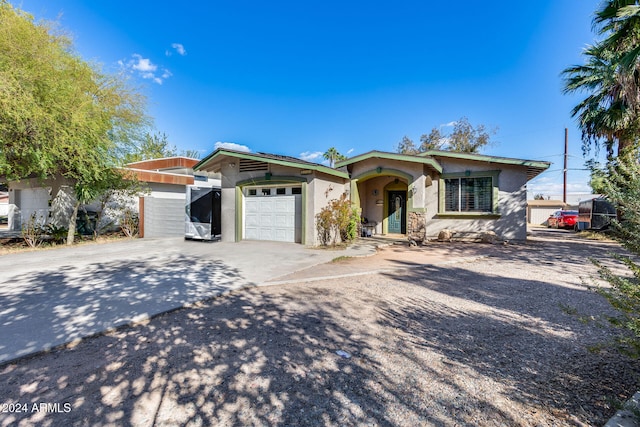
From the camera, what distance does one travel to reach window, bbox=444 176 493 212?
1230cm

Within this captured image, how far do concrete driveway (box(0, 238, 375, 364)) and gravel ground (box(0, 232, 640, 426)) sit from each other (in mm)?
475

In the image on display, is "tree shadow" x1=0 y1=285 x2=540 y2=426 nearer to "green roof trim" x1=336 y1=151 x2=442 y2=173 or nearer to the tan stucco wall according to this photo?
"green roof trim" x1=336 y1=151 x2=442 y2=173

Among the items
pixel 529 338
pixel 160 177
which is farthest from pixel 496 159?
pixel 160 177

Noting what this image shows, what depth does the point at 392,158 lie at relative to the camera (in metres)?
11.4

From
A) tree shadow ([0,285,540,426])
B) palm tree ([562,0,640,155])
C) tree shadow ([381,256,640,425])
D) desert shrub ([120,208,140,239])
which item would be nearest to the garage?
desert shrub ([120,208,140,239])

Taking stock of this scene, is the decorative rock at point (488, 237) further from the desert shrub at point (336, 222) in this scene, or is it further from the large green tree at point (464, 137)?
the large green tree at point (464, 137)

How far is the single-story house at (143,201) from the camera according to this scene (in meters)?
13.6

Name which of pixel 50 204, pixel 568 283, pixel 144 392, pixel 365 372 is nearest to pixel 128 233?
pixel 50 204

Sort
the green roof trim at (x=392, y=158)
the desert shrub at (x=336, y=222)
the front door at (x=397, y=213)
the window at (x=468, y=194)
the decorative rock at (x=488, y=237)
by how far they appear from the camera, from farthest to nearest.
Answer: the front door at (x=397, y=213) → the window at (x=468, y=194) → the decorative rock at (x=488, y=237) → the green roof trim at (x=392, y=158) → the desert shrub at (x=336, y=222)

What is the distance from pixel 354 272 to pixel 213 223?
8452 millimetres

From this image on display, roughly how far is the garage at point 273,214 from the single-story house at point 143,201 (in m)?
4.25

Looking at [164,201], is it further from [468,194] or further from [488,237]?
[488,237]

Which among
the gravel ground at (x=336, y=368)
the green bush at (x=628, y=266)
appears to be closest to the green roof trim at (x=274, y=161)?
the gravel ground at (x=336, y=368)

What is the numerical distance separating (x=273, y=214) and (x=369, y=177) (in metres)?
4.63
